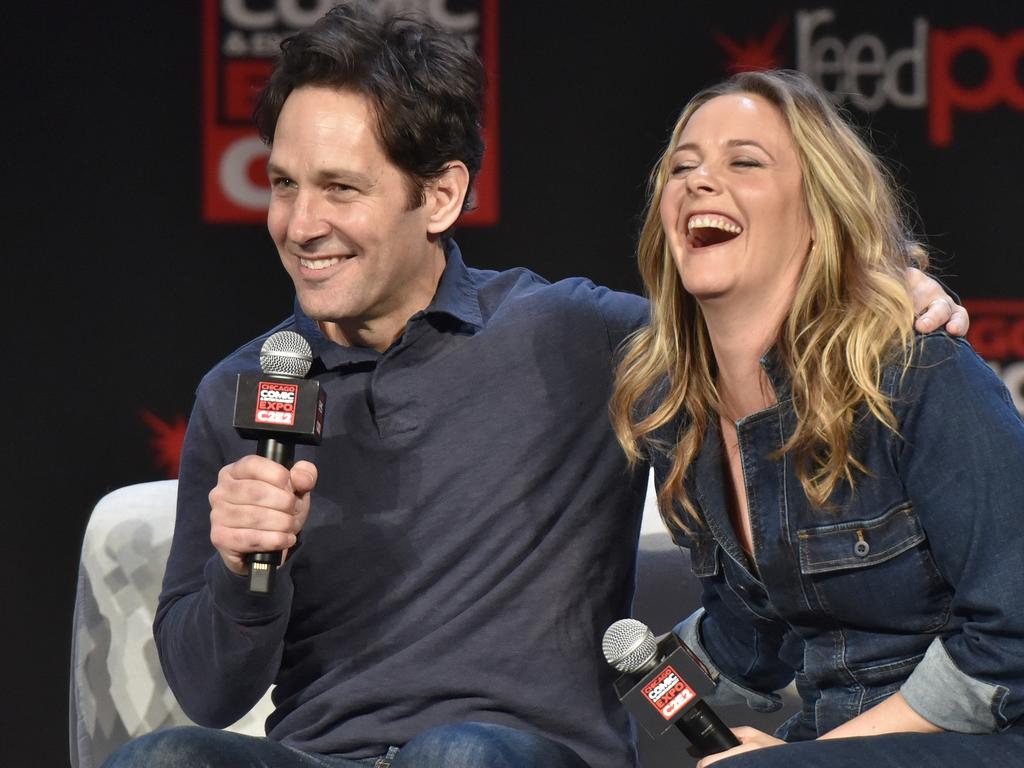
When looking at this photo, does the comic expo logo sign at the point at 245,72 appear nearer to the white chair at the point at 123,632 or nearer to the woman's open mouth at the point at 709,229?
the white chair at the point at 123,632

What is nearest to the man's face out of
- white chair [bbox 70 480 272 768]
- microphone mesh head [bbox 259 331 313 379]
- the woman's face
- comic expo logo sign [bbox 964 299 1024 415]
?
microphone mesh head [bbox 259 331 313 379]

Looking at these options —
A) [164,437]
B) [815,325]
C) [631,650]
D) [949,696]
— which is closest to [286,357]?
[631,650]

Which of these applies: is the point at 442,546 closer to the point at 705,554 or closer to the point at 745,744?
the point at 705,554

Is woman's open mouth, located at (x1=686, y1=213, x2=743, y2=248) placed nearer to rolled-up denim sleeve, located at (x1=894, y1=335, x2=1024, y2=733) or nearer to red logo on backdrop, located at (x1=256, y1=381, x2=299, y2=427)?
rolled-up denim sleeve, located at (x1=894, y1=335, x2=1024, y2=733)

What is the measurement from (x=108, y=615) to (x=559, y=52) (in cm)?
166

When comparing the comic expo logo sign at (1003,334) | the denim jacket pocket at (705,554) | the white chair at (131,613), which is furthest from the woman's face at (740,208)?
the comic expo logo sign at (1003,334)

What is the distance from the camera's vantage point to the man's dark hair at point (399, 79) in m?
2.13

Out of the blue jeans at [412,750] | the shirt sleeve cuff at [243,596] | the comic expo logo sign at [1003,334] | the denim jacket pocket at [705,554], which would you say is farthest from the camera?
the comic expo logo sign at [1003,334]

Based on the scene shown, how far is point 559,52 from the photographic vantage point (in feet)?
10.9

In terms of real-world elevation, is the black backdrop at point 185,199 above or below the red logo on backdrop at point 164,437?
above

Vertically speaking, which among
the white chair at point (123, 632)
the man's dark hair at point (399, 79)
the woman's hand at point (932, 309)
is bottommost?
the white chair at point (123, 632)

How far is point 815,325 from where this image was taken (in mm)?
1760

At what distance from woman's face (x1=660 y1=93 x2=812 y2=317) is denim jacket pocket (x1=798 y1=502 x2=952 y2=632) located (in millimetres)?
308

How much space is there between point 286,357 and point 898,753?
2.78 feet
